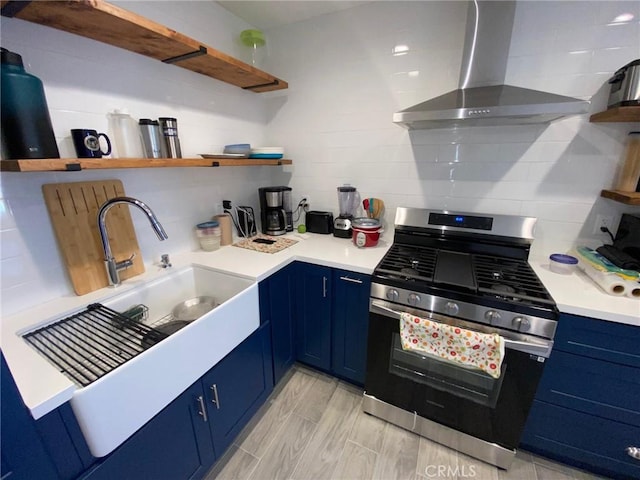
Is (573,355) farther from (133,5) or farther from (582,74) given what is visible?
(133,5)

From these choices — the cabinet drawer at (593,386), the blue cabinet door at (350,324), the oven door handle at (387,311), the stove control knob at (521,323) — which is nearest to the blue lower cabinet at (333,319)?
the blue cabinet door at (350,324)

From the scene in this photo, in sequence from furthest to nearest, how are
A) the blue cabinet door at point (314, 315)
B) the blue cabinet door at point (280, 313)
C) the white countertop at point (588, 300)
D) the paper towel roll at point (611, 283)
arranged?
1. the blue cabinet door at point (314, 315)
2. the blue cabinet door at point (280, 313)
3. the paper towel roll at point (611, 283)
4. the white countertop at point (588, 300)

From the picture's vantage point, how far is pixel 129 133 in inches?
50.8

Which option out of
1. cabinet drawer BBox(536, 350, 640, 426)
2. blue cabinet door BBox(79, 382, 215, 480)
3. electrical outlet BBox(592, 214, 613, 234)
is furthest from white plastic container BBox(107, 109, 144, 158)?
electrical outlet BBox(592, 214, 613, 234)

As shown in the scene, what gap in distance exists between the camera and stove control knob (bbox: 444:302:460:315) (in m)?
1.21

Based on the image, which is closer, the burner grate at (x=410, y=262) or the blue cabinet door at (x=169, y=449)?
the blue cabinet door at (x=169, y=449)

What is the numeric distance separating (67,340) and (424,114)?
5.46 feet

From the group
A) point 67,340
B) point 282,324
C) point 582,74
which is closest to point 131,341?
point 67,340

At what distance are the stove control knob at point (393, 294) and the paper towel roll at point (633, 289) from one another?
938mm

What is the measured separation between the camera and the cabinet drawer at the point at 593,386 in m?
1.11

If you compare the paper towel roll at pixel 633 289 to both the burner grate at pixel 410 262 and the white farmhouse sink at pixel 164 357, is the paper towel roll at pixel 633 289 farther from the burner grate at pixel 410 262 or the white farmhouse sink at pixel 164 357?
the white farmhouse sink at pixel 164 357

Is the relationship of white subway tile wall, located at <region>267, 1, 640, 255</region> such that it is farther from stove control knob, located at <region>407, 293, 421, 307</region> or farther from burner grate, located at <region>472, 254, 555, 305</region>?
stove control knob, located at <region>407, 293, 421, 307</region>

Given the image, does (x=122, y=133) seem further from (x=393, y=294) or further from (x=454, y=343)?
(x=454, y=343)

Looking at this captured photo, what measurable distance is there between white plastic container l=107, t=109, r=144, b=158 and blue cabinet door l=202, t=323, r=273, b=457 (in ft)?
3.51
